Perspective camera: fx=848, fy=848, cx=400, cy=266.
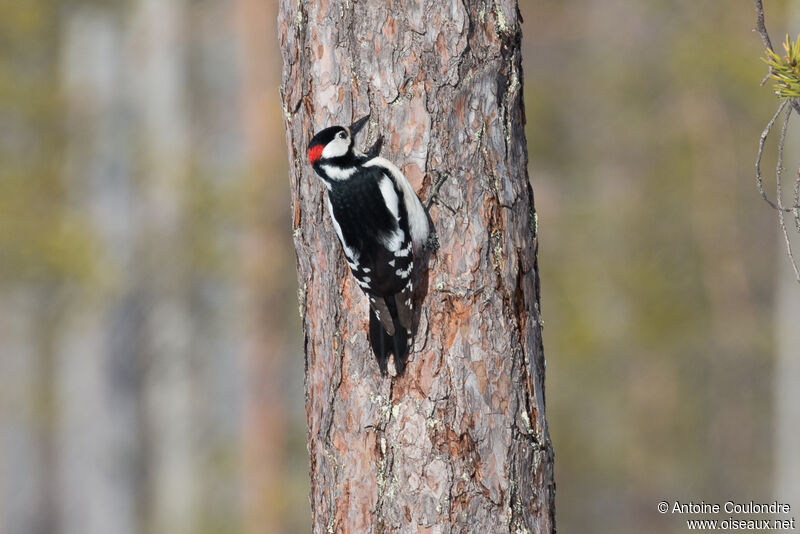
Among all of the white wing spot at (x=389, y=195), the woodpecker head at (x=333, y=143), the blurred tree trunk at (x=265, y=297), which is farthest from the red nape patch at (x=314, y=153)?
the blurred tree trunk at (x=265, y=297)

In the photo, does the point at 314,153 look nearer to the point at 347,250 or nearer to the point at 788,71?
the point at 347,250

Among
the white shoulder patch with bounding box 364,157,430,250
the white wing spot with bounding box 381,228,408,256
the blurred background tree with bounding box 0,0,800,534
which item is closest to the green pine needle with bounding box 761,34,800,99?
the white shoulder patch with bounding box 364,157,430,250

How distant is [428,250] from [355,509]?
0.81m

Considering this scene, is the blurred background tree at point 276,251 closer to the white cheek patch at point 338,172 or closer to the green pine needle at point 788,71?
the white cheek patch at point 338,172

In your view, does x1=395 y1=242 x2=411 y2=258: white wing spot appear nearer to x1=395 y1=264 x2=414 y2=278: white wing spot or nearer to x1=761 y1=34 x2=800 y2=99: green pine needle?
x1=395 y1=264 x2=414 y2=278: white wing spot

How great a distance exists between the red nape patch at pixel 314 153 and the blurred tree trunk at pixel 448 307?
0.35 feet

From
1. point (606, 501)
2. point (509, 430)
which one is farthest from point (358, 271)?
point (606, 501)

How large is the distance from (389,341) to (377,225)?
44 cm

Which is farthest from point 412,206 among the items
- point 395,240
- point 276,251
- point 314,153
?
point 276,251

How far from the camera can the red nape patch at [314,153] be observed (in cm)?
260

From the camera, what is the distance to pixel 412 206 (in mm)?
2584

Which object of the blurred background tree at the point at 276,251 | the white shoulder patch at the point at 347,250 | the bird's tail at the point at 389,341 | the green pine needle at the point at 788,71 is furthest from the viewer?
the blurred background tree at the point at 276,251

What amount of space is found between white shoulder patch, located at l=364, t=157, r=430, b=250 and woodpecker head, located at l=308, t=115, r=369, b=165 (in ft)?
0.33

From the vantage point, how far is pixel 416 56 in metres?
2.51
